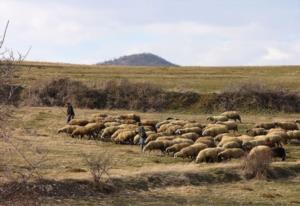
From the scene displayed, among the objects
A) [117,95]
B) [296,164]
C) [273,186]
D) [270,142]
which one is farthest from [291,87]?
[273,186]

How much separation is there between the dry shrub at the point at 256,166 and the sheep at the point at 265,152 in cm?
18

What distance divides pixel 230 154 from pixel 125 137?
25.6ft

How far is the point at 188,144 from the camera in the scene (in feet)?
101

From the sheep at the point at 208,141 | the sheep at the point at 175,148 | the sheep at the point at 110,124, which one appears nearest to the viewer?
the sheep at the point at 175,148

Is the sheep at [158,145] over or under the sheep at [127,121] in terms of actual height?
under

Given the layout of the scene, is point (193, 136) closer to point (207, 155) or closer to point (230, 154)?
point (230, 154)

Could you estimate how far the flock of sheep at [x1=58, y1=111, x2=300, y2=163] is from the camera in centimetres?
2869

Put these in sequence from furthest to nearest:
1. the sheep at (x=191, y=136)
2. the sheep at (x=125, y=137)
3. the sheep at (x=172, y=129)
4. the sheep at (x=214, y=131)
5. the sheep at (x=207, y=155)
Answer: the sheep at (x=172, y=129) < the sheep at (x=214, y=131) < the sheep at (x=125, y=137) < the sheep at (x=191, y=136) < the sheep at (x=207, y=155)

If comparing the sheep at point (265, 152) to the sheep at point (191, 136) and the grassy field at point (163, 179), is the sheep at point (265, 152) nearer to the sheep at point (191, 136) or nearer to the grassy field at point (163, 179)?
the grassy field at point (163, 179)

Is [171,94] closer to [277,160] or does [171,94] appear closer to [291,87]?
[291,87]

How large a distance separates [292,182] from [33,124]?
2172 cm

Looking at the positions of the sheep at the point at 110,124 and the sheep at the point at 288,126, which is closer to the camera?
the sheep at the point at 110,124

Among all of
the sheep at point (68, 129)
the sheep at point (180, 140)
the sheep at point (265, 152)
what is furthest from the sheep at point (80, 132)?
the sheep at point (265, 152)

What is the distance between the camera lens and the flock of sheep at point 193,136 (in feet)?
94.1
